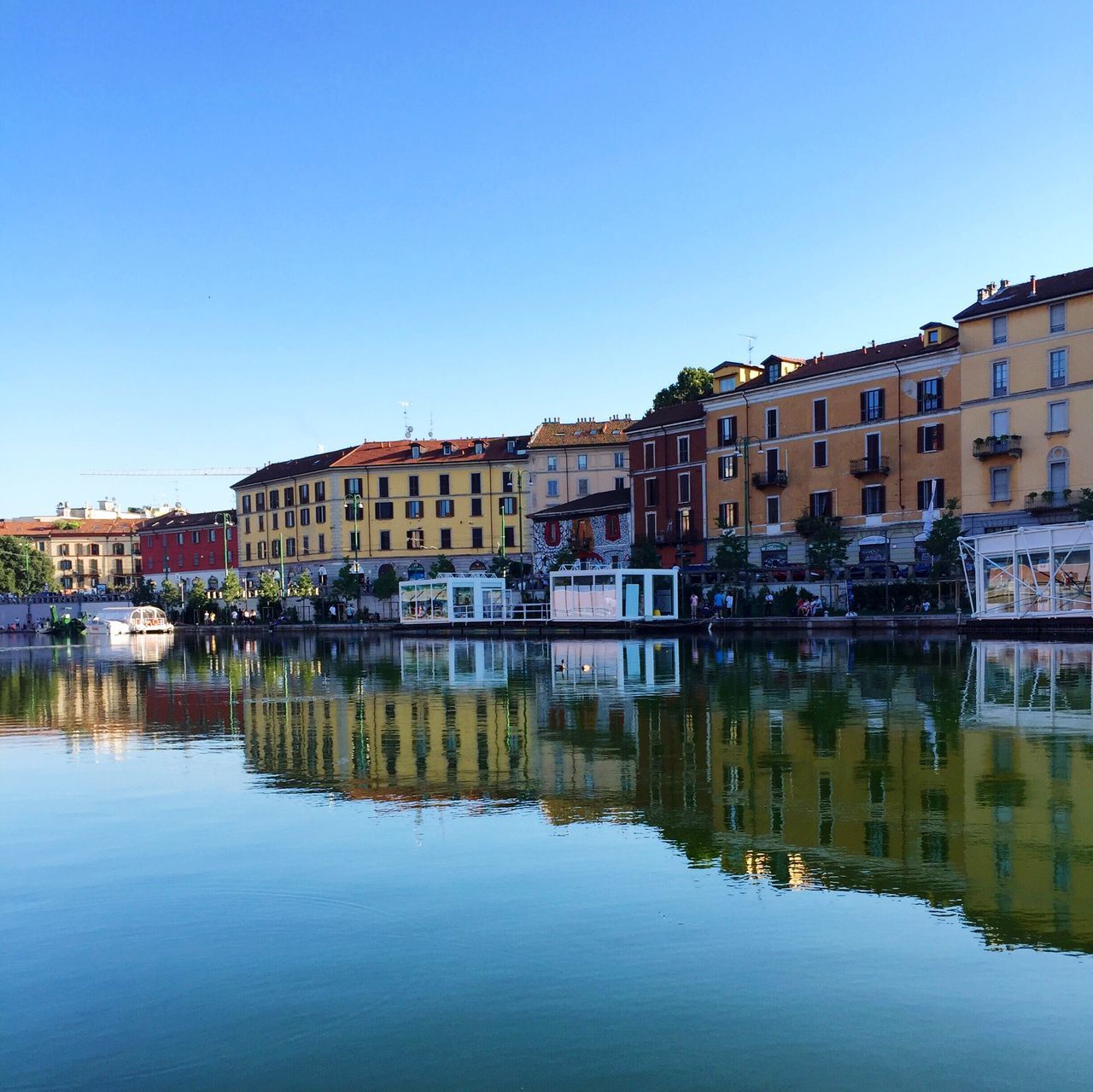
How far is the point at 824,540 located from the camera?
6116cm

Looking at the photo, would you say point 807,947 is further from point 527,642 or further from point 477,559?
point 477,559

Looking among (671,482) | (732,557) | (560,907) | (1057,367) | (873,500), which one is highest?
(1057,367)

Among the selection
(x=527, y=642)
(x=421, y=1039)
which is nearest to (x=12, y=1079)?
(x=421, y=1039)

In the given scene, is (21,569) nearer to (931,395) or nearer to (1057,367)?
(931,395)

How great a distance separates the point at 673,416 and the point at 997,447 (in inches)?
954

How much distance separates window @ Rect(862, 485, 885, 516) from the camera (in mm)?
62219

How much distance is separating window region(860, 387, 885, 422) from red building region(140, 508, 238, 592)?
67.9 meters

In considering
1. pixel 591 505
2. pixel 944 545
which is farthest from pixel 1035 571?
pixel 591 505

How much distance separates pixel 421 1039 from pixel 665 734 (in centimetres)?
1161

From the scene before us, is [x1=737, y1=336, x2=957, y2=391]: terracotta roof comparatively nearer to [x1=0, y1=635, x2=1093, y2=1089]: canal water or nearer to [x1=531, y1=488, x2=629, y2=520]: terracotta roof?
[x1=531, y1=488, x2=629, y2=520]: terracotta roof

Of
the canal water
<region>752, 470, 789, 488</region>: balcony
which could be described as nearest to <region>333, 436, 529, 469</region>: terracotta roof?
<region>752, 470, 789, 488</region>: balcony

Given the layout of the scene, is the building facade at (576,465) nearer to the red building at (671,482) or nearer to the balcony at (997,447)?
the red building at (671,482)

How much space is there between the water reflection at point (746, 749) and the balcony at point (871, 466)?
87.6 feet

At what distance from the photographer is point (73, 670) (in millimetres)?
42594
